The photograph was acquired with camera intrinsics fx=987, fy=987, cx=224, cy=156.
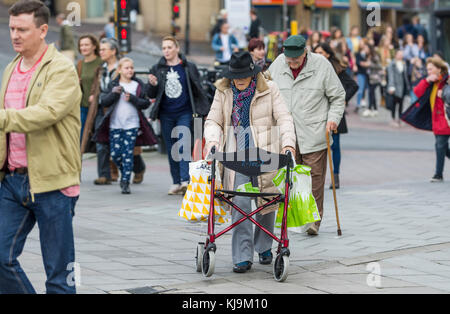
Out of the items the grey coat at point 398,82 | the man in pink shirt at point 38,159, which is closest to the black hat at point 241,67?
the man in pink shirt at point 38,159

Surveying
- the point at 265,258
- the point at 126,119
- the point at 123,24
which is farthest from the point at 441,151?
the point at 123,24

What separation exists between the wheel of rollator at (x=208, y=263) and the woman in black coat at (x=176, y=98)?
462 centimetres

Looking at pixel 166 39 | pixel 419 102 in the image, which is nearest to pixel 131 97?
pixel 166 39

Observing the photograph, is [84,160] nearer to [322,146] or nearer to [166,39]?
[166,39]

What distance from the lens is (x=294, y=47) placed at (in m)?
8.61

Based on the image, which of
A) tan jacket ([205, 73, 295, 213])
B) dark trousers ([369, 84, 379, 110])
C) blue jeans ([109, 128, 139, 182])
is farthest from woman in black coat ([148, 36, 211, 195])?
dark trousers ([369, 84, 379, 110])

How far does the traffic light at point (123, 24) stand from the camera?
1702cm

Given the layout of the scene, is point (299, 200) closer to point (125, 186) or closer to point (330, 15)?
point (125, 186)

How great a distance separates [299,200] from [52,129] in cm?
260

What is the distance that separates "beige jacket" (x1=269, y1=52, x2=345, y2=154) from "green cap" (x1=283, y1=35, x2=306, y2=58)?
28 cm

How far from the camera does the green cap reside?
28.2 feet

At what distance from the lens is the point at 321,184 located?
917cm

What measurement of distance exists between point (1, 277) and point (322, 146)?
435cm

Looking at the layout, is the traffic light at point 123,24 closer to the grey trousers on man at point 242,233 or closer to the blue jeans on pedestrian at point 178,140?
the blue jeans on pedestrian at point 178,140
